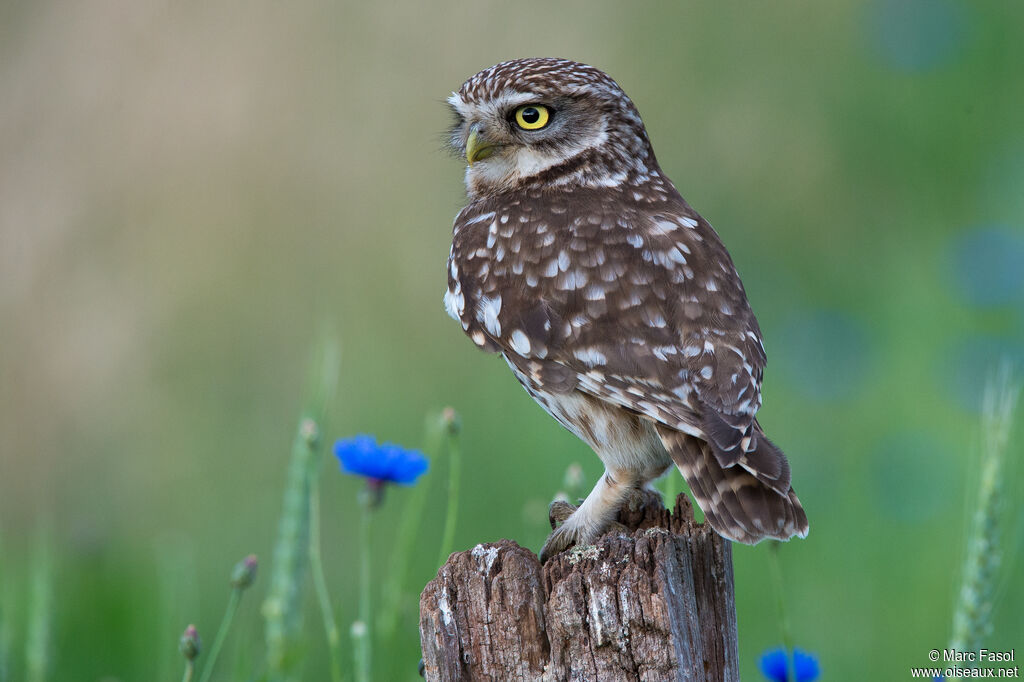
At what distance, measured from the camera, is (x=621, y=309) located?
11.0 ft

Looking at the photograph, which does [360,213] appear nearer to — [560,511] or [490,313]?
[490,313]

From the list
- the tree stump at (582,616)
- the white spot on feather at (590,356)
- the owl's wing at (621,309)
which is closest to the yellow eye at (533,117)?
the owl's wing at (621,309)

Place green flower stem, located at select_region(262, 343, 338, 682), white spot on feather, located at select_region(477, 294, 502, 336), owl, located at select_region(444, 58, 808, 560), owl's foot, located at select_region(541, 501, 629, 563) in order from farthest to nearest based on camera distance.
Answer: white spot on feather, located at select_region(477, 294, 502, 336) → owl's foot, located at select_region(541, 501, 629, 563) → owl, located at select_region(444, 58, 808, 560) → green flower stem, located at select_region(262, 343, 338, 682)

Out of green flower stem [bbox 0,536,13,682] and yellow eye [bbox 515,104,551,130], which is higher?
yellow eye [bbox 515,104,551,130]

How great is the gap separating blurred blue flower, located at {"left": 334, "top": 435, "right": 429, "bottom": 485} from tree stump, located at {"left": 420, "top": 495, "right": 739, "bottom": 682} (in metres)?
0.55

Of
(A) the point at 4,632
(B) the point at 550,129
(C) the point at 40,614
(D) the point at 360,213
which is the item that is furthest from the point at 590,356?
(D) the point at 360,213

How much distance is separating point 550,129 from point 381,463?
52.0 inches

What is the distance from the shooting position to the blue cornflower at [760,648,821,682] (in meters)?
2.93

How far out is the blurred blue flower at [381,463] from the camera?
324cm

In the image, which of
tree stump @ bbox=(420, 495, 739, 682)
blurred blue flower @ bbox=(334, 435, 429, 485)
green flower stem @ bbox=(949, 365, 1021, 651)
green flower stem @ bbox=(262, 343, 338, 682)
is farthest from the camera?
blurred blue flower @ bbox=(334, 435, 429, 485)

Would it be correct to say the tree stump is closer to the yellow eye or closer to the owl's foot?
the owl's foot

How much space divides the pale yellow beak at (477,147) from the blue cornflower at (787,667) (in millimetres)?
1862

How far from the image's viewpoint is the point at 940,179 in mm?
7707

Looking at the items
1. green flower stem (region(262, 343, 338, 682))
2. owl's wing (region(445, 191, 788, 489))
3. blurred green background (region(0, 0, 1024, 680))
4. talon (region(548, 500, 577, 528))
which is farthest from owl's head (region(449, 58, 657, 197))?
blurred green background (region(0, 0, 1024, 680))
